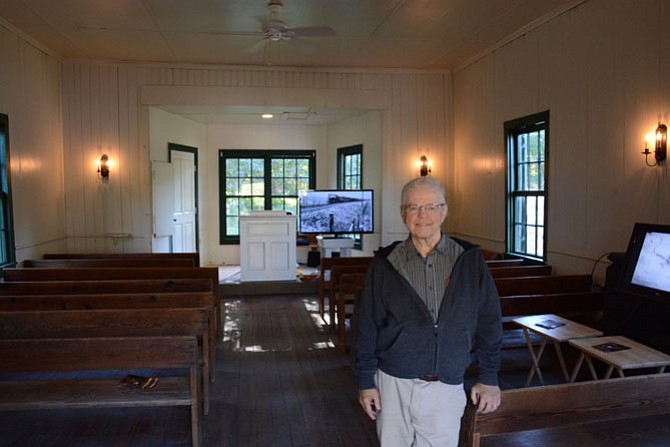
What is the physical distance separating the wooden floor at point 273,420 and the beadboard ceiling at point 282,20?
3.51m

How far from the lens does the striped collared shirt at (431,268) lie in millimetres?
2084

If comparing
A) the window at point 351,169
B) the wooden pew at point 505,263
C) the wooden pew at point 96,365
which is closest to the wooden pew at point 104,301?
the wooden pew at point 96,365

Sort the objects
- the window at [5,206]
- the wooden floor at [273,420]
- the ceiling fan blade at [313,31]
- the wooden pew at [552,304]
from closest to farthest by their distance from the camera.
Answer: the wooden floor at [273,420] → the wooden pew at [552,304] → the ceiling fan blade at [313,31] → the window at [5,206]

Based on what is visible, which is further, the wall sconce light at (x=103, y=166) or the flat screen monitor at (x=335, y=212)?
the flat screen monitor at (x=335, y=212)

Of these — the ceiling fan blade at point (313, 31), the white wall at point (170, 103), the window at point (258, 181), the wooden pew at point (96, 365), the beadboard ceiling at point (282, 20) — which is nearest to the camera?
the wooden pew at point (96, 365)

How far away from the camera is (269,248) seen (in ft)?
27.7

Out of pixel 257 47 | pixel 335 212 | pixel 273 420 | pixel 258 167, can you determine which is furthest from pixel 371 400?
pixel 258 167

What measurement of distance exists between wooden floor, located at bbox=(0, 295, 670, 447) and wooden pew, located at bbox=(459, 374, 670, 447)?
1.34 meters

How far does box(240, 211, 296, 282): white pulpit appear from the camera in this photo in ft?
27.5

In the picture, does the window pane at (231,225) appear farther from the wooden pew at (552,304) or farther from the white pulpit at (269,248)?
the wooden pew at (552,304)

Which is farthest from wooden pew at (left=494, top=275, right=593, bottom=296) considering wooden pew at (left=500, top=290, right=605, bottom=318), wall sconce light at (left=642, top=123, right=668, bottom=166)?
wall sconce light at (left=642, top=123, right=668, bottom=166)

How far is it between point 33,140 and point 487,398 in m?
6.64

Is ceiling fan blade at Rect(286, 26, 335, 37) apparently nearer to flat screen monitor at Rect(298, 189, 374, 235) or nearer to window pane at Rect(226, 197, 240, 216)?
flat screen monitor at Rect(298, 189, 374, 235)

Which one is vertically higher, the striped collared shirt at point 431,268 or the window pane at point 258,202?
the window pane at point 258,202
